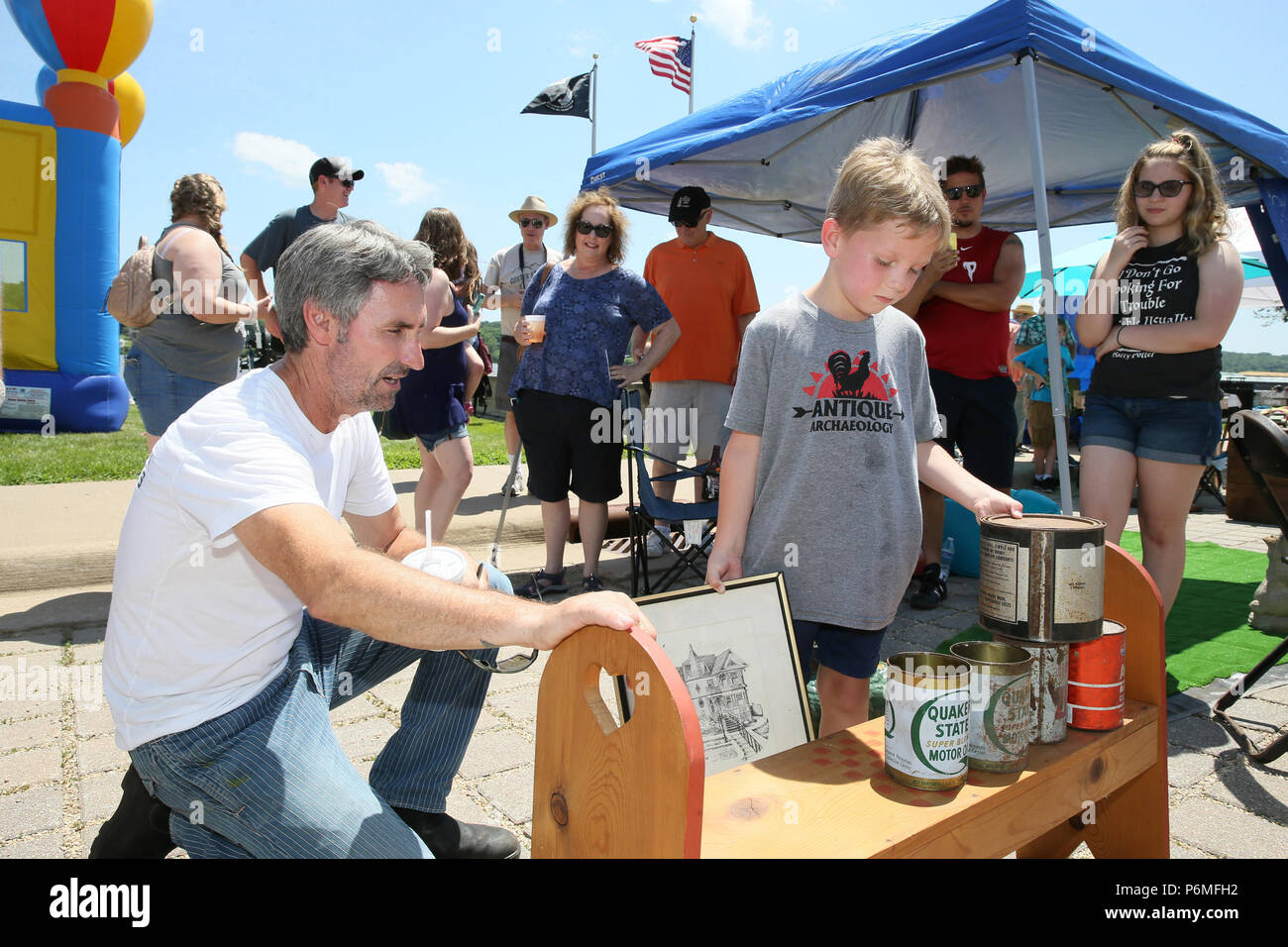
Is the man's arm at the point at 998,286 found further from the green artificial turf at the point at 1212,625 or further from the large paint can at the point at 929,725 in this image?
the large paint can at the point at 929,725

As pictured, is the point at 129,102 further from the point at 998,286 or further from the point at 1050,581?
the point at 1050,581

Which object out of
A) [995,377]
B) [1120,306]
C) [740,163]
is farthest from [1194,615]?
[740,163]

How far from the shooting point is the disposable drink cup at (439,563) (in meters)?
1.92

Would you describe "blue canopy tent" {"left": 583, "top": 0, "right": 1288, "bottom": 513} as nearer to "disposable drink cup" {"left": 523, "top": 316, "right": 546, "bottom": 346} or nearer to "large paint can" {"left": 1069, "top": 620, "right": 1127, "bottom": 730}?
"disposable drink cup" {"left": 523, "top": 316, "right": 546, "bottom": 346}

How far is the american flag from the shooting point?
13.5m

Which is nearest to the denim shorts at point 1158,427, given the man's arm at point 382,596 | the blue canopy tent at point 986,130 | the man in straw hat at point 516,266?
the blue canopy tent at point 986,130

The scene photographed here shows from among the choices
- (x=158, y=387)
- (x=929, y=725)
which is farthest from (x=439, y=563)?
(x=158, y=387)

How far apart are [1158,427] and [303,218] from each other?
14.0ft

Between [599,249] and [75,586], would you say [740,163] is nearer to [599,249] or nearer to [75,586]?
[599,249]

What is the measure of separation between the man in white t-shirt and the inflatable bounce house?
1158cm

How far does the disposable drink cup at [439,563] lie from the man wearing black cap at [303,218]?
3.10 m

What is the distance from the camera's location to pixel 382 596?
1387mm

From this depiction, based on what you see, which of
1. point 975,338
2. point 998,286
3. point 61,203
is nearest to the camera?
point 998,286

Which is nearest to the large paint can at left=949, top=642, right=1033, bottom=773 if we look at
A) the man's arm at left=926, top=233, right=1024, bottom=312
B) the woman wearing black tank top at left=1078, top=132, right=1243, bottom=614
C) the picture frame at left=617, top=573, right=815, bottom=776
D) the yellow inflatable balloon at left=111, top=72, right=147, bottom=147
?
the picture frame at left=617, top=573, right=815, bottom=776
